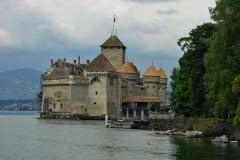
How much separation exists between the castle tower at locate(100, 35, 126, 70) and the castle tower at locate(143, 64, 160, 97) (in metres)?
8.49

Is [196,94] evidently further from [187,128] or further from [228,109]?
[228,109]

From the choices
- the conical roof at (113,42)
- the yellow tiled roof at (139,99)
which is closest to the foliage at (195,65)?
the yellow tiled roof at (139,99)

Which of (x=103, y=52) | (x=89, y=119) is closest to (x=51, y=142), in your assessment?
(x=89, y=119)

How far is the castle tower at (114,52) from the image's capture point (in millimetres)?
129250

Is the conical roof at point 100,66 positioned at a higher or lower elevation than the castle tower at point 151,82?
higher

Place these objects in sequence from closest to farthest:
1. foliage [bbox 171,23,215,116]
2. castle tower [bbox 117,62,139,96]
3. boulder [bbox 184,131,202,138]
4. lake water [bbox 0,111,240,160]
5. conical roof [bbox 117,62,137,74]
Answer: lake water [bbox 0,111,240,160], boulder [bbox 184,131,202,138], foliage [bbox 171,23,215,116], castle tower [bbox 117,62,139,96], conical roof [bbox 117,62,137,74]

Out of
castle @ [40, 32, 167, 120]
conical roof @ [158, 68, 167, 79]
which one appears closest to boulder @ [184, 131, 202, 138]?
castle @ [40, 32, 167, 120]

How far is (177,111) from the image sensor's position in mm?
73188

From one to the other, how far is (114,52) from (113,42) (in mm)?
2375

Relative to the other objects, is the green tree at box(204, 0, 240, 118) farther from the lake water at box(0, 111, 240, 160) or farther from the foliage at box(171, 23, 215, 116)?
the foliage at box(171, 23, 215, 116)

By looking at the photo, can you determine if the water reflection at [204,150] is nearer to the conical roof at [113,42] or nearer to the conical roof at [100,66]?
the conical roof at [100,66]

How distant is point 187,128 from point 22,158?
3053cm

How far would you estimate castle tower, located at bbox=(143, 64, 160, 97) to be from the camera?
4820 inches

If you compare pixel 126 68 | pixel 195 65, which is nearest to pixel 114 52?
pixel 126 68
